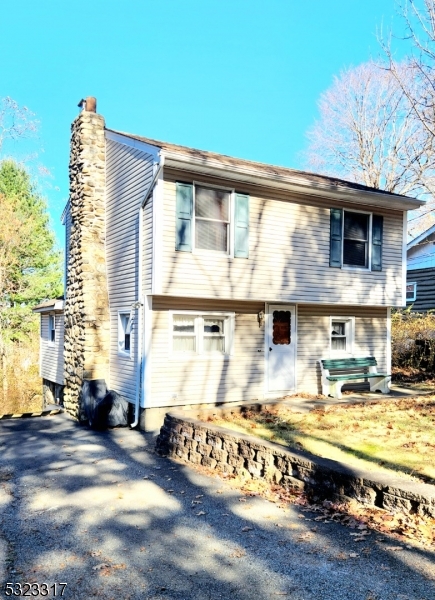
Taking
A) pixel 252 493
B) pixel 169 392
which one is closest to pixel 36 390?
pixel 169 392

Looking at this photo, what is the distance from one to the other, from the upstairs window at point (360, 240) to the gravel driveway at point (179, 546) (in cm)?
771

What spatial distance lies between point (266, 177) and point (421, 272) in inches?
503

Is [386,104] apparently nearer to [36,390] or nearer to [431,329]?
[431,329]

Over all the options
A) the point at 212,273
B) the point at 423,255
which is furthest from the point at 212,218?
the point at 423,255

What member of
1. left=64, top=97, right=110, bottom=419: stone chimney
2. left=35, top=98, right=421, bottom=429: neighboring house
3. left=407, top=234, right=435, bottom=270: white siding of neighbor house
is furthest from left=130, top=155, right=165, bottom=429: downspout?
left=407, top=234, right=435, bottom=270: white siding of neighbor house

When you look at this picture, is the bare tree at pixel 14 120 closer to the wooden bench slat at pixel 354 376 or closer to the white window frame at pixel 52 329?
the white window frame at pixel 52 329

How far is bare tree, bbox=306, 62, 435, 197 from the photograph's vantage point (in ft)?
74.1

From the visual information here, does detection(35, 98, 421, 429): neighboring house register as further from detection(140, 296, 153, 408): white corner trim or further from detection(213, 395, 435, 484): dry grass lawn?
detection(213, 395, 435, 484): dry grass lawn

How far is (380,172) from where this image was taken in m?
23.3

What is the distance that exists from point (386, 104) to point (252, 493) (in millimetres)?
22364

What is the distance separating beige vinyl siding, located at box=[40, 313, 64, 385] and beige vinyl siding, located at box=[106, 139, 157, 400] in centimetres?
405

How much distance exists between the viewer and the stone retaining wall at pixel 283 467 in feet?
14.2

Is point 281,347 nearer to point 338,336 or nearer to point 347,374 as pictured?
point 338,336

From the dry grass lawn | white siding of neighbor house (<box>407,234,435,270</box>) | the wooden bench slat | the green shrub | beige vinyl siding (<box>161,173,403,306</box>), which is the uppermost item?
white siding of neighbor house (<box>407,234,435,270</box>)
